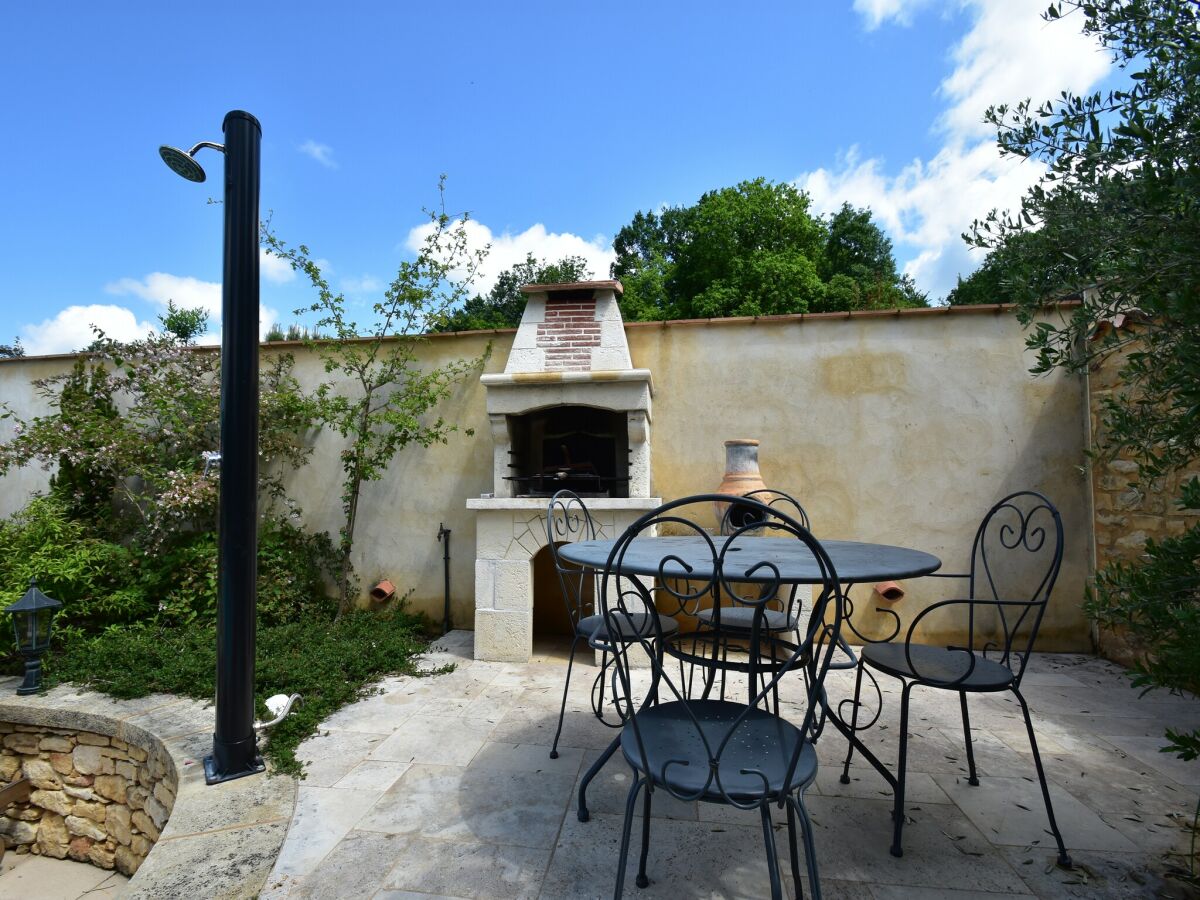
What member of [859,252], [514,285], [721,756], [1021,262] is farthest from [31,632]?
[859,252]

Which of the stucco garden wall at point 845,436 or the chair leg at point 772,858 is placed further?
the stucco garden wall at point 845,436

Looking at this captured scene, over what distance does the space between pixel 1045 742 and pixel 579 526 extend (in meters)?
2.51

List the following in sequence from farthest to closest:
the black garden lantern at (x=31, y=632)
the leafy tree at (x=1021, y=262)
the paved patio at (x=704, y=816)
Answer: the black garden lantern at (x=31, y=632) → the leafy tree at (x=1021, y=262) → the paved patio at (x=704, y=816)

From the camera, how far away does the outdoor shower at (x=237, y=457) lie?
1909 millimetres

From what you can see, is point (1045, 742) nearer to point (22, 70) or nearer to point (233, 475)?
point (233, 475)

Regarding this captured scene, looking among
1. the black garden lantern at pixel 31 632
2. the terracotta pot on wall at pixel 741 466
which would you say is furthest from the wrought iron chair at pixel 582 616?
the black garden lantern at pixel 31 632

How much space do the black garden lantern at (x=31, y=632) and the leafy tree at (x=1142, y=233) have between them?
4592mm

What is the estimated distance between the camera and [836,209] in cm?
1736

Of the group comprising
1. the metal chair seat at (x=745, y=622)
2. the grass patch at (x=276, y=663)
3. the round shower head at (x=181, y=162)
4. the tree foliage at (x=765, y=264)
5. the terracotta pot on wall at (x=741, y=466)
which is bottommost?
the grass patch at (x=276, y=663)

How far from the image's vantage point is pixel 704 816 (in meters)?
1.71

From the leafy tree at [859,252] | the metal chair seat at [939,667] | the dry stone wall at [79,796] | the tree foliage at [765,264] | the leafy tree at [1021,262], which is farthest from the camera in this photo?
the leafy tree at [859,252]

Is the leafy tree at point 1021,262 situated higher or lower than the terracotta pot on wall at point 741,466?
higher

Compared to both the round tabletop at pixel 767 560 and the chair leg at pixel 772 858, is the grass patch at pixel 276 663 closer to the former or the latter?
the round tabletop at pixel 767 560

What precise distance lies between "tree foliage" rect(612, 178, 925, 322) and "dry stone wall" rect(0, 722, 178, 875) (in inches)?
536
